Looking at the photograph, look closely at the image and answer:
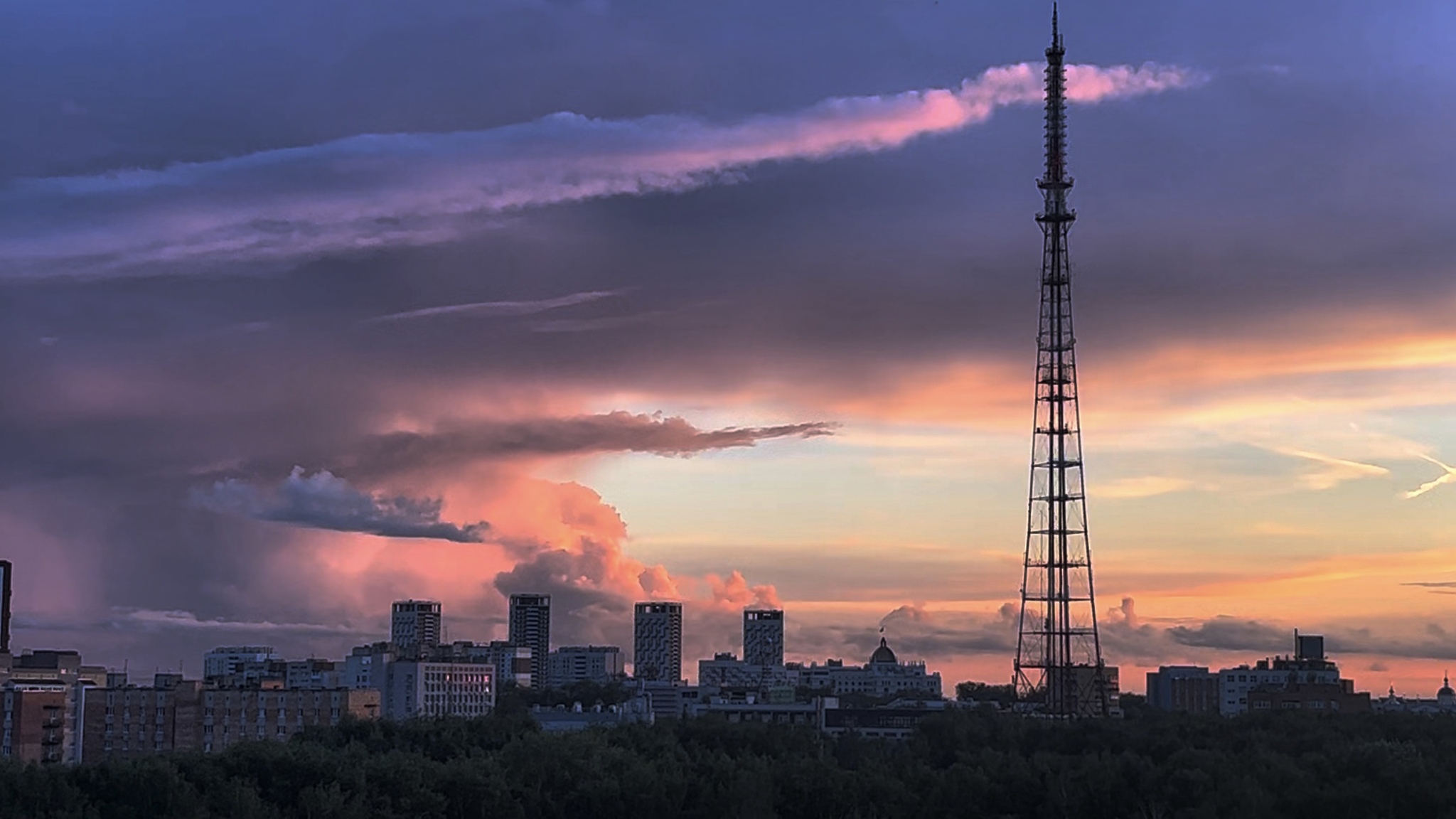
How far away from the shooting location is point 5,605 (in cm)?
11462

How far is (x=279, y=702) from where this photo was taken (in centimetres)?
10756

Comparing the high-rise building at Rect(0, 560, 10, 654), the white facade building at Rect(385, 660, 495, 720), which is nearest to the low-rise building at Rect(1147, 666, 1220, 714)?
the white facade building at Rect(385, 660, 495, 720)

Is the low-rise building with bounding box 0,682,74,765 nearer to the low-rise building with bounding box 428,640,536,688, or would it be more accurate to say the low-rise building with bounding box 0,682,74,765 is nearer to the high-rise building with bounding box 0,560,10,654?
the high-rise building with bounding box 0,560,10,654

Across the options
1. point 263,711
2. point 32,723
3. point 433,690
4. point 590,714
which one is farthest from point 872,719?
point 32,723

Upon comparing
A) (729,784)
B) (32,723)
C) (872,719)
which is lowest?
(872,719)

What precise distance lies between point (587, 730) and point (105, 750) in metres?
39.3

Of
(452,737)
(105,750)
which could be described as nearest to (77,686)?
(105,750)

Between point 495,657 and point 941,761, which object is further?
point 495,657

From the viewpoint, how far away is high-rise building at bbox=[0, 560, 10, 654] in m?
114

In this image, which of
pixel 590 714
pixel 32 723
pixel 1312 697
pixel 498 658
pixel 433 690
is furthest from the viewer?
pixel 498 658

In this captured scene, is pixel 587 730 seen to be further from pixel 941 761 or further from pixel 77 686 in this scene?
pixel 77 686

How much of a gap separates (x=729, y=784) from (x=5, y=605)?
2884 inches

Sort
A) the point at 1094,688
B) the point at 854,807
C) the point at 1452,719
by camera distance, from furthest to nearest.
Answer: the point at 1452,719
the point at 1094,688
the point at 854,807

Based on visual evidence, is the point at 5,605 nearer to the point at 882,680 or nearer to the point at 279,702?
the point at 279,702
